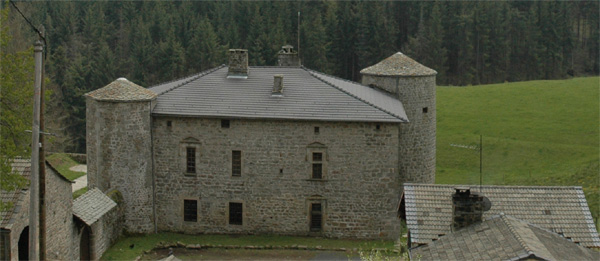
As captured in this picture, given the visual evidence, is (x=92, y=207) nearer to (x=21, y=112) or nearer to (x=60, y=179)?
(x=60, y=179)

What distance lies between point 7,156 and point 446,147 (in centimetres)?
3155

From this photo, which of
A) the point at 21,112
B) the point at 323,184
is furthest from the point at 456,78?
the point at 21,112

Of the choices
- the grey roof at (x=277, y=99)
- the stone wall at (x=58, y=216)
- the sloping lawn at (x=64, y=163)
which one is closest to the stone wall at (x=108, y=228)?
the stone wall at (x=58, y=216)

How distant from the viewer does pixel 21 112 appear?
19.9m

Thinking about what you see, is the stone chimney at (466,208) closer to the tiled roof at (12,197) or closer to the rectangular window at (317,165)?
the tiled roof at (12,197)

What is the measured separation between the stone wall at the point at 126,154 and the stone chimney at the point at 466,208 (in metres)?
15.2

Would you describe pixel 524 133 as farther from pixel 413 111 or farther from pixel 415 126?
pixel 413 111

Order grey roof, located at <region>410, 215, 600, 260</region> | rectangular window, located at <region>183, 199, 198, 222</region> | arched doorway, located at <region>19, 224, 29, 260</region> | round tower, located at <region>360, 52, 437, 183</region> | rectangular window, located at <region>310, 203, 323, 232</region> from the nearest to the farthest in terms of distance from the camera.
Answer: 1. grey roof, located at <region>410, 215, 600, 260</region>
2. arched doorway, located at <region>19, 224, 29, 260</region>
3. rectangular window, located at <region>310, 203, 323, 232</region>
4. rectangular window, located at <region>183, 199, 198, 222</region>
5. round tower, located at <region>360, 52, 437, 183</region>

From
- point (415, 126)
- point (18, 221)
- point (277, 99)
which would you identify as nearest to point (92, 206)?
point (18, 221)

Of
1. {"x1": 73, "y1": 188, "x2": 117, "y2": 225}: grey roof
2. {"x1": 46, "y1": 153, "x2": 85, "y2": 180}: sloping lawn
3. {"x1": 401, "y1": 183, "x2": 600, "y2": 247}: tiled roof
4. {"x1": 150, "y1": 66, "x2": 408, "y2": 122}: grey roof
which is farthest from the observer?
{"x1": 46, "y1": 153, "x2": 85, "y2": 180}: sloping lawn

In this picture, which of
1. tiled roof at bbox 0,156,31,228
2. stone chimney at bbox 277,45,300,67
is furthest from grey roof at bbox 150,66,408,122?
tiled roof at bbox 0,156,31,228

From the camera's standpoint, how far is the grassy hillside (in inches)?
1677

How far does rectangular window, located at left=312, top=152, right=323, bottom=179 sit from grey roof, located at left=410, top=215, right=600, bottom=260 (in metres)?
12.1

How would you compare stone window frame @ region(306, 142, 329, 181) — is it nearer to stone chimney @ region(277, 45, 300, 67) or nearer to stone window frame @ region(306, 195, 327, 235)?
stone window frame @ region(306, 195, 327, 235)
